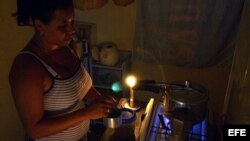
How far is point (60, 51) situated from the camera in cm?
136

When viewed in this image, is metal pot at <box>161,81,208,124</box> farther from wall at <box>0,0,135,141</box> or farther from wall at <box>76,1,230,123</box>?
wall at <box>76,1,230,123</box>

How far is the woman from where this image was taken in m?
1.11

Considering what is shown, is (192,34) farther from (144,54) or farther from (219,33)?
(144,54)

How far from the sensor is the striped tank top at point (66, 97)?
1.20 meters

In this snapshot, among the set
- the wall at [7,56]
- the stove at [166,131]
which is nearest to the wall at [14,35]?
the wall at [7,56]

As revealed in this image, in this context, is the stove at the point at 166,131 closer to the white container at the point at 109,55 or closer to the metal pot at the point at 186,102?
the metal pot at the point at 186,102

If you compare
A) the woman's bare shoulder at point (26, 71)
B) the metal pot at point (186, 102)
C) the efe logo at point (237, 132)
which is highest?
the woman's bare shoulder at point (26, 71)

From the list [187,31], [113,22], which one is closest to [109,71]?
[113,22]

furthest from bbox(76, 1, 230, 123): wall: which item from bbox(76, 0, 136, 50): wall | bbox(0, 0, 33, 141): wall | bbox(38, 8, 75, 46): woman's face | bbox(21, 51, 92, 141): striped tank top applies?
bbox(38, 8, 75, 46): woman's face

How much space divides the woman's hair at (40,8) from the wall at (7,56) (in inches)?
29.5

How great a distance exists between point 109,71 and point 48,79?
156cm

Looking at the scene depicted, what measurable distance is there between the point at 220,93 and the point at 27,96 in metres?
2.02

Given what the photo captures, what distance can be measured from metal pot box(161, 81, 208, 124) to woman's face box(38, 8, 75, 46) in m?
0.52

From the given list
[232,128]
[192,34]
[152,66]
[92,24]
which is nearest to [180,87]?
[232,128]
